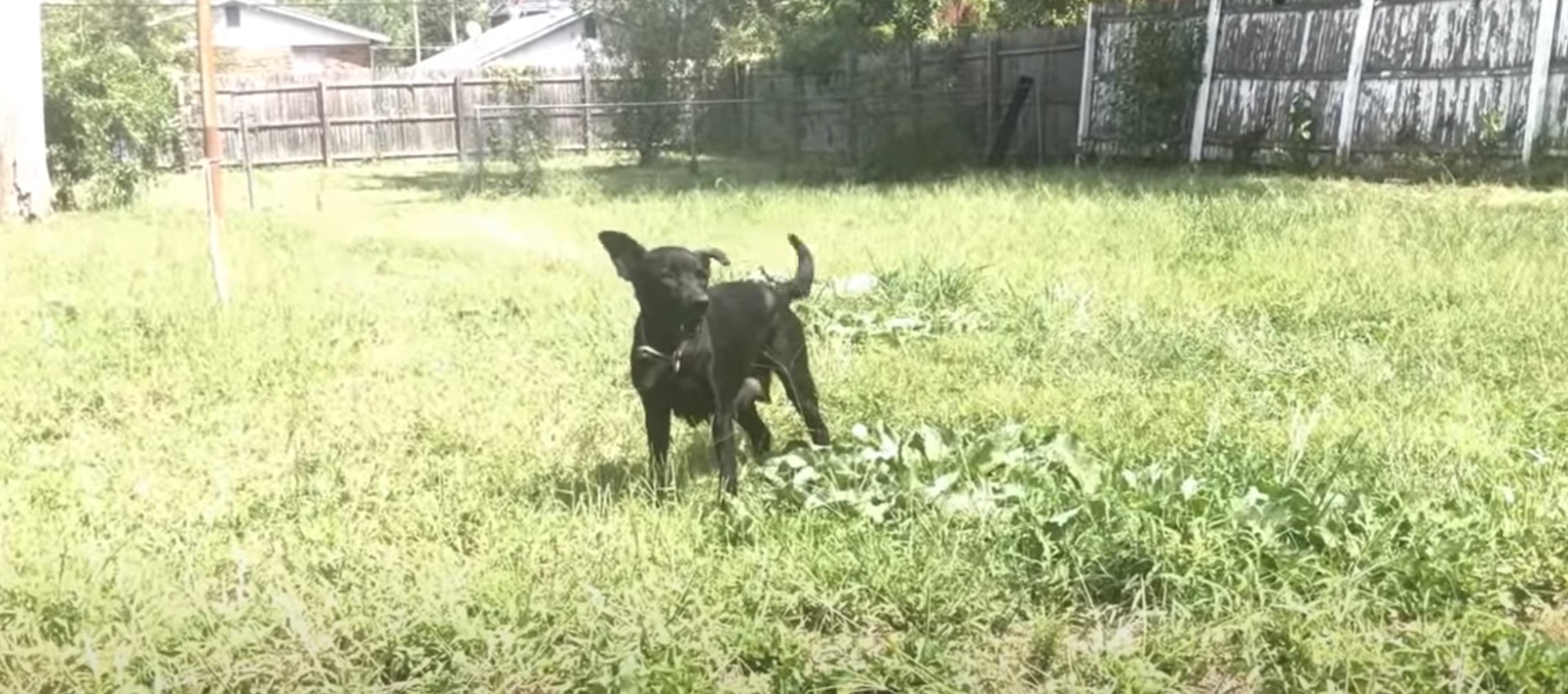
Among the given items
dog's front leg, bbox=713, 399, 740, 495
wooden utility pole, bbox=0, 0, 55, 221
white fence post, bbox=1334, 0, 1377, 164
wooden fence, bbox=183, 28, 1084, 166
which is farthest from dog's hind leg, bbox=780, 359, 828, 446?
wooden fence, bbox=183, 28, 1084, 166

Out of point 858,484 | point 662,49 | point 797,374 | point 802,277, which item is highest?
point 662,49

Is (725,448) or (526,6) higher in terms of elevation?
(526,6)

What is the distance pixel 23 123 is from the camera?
1213cm

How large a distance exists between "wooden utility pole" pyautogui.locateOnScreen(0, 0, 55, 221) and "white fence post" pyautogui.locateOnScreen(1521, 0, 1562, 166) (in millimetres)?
11547

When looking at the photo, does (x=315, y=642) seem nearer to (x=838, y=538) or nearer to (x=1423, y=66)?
(x=838, y=538)

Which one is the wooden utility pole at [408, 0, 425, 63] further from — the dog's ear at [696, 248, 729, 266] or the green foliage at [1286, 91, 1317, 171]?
the dog's ear at [696, 248, 729, 266]

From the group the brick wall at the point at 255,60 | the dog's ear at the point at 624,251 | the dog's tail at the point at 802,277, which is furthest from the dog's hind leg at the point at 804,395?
the brick wall at the point at 255,60

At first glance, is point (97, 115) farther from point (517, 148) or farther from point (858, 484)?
point (858, 484)

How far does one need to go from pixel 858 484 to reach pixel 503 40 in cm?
3084

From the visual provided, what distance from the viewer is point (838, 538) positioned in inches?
129

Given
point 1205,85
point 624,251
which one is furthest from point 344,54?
point 624,251

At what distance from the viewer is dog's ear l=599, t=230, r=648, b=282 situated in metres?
3.58

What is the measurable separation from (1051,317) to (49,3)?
43.6ft

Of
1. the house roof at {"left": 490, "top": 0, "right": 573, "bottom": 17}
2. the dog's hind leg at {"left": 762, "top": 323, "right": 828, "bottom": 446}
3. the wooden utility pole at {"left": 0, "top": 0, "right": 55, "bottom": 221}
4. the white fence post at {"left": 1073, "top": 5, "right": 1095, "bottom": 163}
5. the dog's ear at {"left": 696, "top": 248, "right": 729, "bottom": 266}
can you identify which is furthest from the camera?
the house roof at {"left": 490, "top": 0, "right": 573, "bottom": 17}
